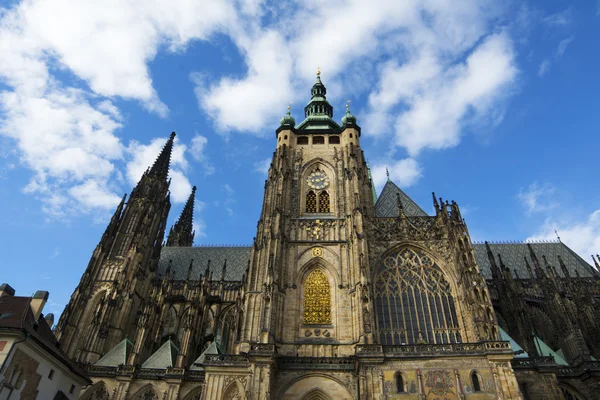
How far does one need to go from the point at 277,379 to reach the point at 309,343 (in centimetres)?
289

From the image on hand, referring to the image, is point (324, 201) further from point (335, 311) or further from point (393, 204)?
point (335, 311)

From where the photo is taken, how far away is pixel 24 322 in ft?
60.1

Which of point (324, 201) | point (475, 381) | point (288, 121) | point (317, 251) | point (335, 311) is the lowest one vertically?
point (475, 381)

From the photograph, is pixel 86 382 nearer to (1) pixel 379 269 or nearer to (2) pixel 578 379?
(1) pixel 379 269

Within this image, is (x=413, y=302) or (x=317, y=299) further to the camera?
(x=317, y=299)

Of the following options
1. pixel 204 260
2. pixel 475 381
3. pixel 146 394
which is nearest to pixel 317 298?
pixel 475 381

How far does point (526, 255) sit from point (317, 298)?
2690cm

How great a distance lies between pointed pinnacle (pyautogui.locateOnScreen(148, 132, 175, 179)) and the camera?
46.6 m

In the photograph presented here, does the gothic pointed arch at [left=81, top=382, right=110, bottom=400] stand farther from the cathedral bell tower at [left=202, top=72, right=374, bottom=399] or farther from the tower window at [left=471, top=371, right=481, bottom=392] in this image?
the tower window at [left=471, top=371, right=481, bottom=392]

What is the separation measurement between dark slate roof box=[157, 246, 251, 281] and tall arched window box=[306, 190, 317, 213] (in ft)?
39.4

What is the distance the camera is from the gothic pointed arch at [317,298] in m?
25.6

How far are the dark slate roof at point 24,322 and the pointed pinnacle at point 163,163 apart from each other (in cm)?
2675

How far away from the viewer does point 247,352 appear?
22.7m

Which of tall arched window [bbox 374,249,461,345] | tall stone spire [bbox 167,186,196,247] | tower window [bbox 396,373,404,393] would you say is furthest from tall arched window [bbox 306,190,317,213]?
tall stone spire [bbox 167,186,196,247]
